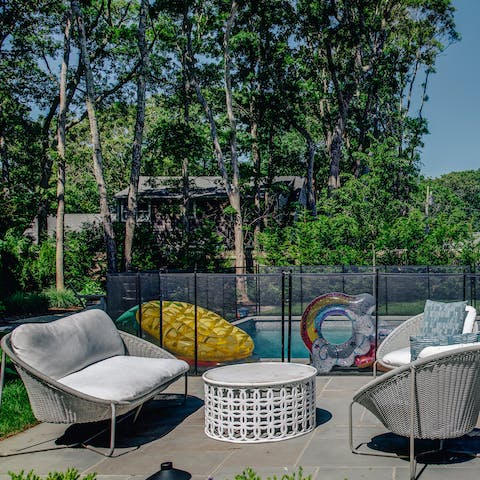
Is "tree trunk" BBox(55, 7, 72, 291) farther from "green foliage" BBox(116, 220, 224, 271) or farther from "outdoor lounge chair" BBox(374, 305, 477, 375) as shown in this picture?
"outdoor lounge chair" BBox(374, 305, 477, 375)

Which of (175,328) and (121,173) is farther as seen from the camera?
(121,173)

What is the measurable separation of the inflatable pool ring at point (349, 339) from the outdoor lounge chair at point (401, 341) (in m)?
1.38

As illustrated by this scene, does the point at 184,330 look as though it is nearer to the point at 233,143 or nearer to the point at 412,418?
the point at 412,418

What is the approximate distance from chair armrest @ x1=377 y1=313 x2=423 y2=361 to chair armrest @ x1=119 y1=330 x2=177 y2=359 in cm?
237

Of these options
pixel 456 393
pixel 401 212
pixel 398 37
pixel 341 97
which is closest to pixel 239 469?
pixel 456 393

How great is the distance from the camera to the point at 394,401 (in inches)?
183

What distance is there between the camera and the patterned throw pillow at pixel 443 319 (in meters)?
6.75

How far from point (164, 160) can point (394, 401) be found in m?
24.3

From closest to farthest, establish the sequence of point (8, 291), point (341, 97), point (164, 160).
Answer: point (8, 291) → point (341, 97) → point (164, 160)

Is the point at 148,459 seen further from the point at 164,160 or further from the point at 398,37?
the point at 398,37

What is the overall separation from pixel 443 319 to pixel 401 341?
538 millimetres

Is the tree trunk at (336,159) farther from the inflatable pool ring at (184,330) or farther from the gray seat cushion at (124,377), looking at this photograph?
the gray seat cushion at (124,377)

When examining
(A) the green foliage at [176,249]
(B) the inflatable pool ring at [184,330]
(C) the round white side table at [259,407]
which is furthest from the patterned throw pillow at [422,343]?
(A) the green foliage at [176,249]

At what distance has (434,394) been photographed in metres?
4.52
